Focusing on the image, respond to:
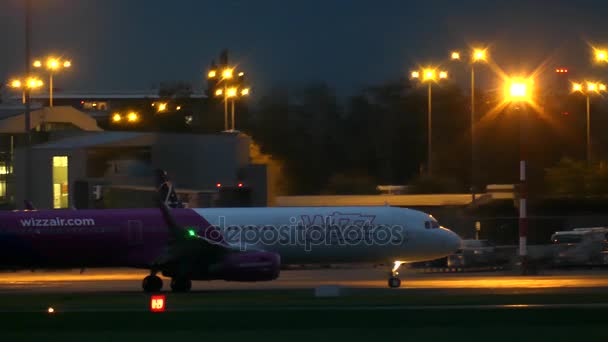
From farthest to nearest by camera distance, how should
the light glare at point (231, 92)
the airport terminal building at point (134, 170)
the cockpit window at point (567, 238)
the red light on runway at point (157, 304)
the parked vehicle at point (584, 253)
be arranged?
the light glare at point (231, 92), the airport terminal building at point (134, 170), the cockpit window at point (567, 238), the parked vehicle at point (584, 253), the red light on runway at point (157, 304)

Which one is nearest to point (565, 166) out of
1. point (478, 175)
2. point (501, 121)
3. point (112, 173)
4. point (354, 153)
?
point (478, 175)

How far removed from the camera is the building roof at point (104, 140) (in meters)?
43.3

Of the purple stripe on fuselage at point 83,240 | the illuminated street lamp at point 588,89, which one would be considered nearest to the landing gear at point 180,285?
the purple stripe on fuselage at point 83,240

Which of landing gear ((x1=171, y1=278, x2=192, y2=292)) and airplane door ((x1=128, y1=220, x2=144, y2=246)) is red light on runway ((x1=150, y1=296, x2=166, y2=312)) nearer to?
landing gear ((x1=171, y1=278, x2=192, y2=292))

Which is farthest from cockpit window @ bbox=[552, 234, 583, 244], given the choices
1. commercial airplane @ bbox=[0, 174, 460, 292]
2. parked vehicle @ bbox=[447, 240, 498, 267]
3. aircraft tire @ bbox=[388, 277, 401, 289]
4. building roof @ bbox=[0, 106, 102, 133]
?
building roof @ bbox=[0, 106, 102, 133]

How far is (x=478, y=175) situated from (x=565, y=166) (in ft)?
23.6

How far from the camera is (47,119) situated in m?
61.2

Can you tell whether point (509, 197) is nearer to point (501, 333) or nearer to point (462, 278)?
point (462, 278)

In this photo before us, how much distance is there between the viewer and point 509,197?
53.8 metres

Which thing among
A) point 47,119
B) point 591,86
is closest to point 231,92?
point 47,119

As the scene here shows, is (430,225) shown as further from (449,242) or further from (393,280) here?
(393,280)

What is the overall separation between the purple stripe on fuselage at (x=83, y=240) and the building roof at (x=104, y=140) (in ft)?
47.6

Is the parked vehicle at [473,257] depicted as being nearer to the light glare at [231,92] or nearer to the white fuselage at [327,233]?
the white fuselage at [327,233]

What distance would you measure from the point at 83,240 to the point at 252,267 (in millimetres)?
4864
